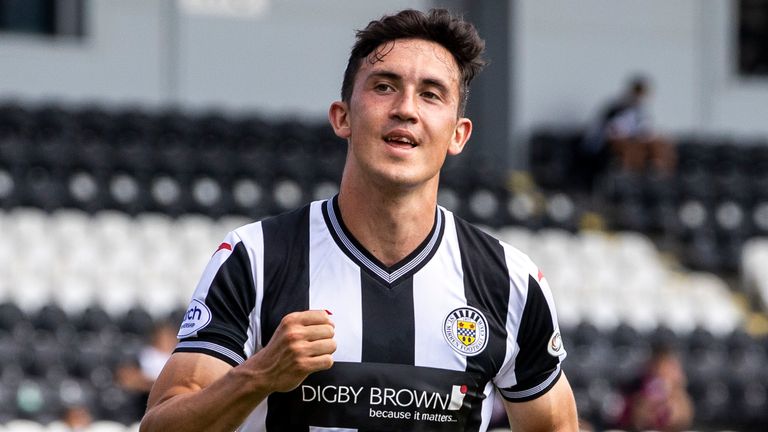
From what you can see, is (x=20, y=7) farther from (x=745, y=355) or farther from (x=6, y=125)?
(x=745, y=355)

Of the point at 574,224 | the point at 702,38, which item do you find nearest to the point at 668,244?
the point at 574,224

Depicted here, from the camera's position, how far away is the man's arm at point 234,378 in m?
2.76

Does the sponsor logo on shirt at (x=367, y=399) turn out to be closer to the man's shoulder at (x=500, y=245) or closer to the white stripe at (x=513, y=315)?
the white stripe at (x=513, y=315)

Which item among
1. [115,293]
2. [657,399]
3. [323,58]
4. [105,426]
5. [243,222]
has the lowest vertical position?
[657,399]

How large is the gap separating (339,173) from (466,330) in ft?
33.2

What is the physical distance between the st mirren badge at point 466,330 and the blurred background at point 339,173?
601cm

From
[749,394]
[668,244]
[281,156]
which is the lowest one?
[749,394]

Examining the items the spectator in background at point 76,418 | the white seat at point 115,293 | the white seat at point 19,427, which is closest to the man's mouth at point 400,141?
the white seat at point 19,427

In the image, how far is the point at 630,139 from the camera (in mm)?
14680

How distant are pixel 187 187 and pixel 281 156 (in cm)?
111

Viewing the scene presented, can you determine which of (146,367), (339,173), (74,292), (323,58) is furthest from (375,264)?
(323,58)

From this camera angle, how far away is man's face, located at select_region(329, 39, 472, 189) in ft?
10.3

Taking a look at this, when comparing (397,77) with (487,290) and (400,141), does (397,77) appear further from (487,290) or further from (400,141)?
(487,290)

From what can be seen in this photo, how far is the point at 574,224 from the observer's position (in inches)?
551
